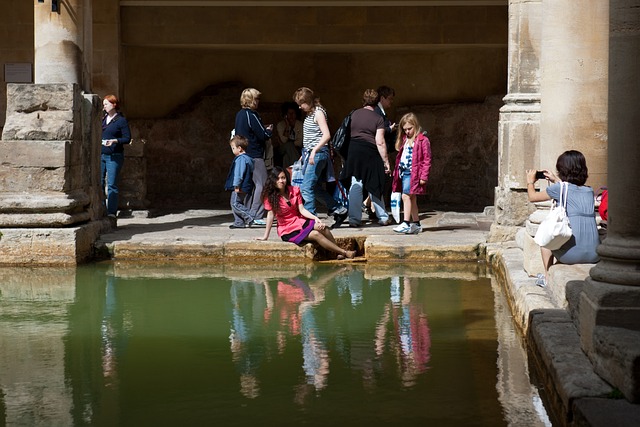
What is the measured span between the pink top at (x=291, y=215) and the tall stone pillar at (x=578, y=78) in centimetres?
298

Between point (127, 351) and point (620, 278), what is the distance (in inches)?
118

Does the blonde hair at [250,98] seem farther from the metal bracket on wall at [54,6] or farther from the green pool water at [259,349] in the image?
the green pool water at [259,349]

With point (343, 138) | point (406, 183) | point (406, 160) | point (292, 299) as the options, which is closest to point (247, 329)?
point (292, 299)

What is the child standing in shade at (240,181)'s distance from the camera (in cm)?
1230

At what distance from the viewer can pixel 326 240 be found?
10570mm

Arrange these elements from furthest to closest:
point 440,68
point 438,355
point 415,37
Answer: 1. point 440,68
2. point 415,37
3. point 438,355

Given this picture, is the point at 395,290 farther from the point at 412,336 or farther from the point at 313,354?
the point at 313,354

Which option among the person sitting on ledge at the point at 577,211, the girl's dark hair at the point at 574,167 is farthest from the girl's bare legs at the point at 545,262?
the girl's dark hair at the point at 574,167

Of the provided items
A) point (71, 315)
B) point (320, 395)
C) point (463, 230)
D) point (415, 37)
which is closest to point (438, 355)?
point (320, 395)

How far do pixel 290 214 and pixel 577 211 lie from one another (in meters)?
3.73

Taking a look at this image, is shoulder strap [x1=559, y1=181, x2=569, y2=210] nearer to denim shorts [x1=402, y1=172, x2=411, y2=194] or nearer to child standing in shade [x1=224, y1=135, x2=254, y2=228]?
denim shorts [x1=402, y1=172, x2=411, y2=194]

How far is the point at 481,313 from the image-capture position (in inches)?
316

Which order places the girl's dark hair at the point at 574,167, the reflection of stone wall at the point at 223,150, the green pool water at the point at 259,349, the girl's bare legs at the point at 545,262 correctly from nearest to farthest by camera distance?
1. the green pool water at the point at 259,349
2. the girl's dark hair at the point at 574,167
3. the girl's bare legs at the point at 545,262
4. the reflection of stone wall at the point at 223,150

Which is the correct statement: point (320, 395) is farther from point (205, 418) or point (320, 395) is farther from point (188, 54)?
point (188, 54)
